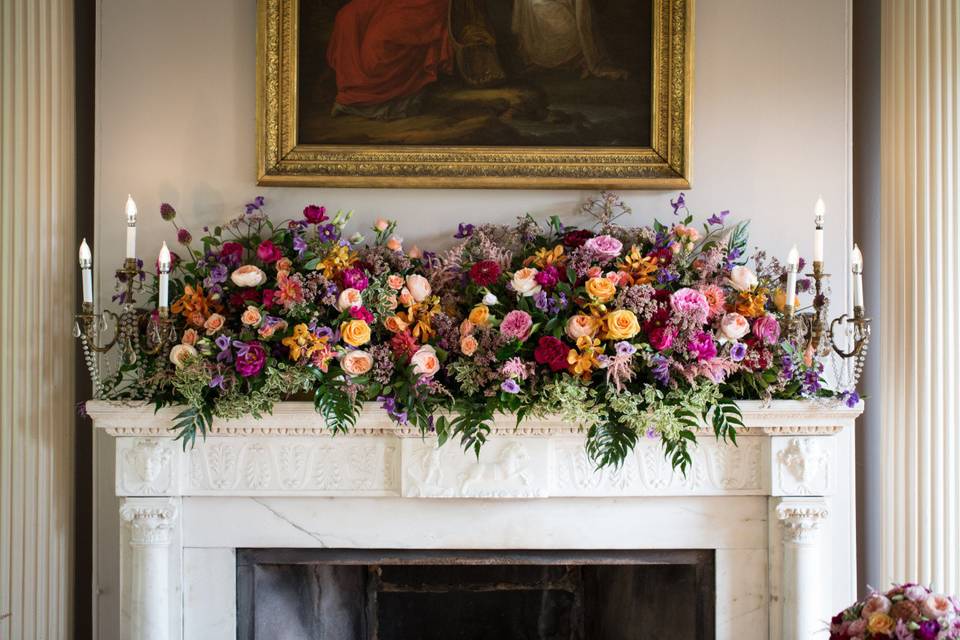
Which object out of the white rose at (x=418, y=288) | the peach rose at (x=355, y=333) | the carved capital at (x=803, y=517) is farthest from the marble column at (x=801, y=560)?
the peach rose at (x=355, y=333)

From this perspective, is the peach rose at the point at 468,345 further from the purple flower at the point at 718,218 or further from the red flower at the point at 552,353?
the purple flower at the point at 718,218

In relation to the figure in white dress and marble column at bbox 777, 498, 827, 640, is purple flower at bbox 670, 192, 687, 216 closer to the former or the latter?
the figure in white dress

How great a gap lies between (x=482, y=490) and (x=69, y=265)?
1586mm

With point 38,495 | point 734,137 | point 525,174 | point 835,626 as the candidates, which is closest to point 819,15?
point 734,137

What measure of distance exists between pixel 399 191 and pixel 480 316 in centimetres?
63

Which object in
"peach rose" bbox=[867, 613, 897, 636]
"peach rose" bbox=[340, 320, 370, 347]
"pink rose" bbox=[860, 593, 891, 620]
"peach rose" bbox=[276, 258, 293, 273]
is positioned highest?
"peach rose" bbox=[276, 258, 293, 273]

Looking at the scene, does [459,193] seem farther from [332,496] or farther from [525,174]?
[332,496]

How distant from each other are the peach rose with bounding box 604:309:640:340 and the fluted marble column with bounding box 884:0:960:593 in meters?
1.04

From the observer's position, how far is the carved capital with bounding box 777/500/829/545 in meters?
2.49

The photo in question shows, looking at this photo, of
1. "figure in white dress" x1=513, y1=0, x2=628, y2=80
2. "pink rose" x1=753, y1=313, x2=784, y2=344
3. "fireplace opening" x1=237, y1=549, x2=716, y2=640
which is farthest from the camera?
"figure in white dress" x1=513, y1=0, x2=628, y2=80

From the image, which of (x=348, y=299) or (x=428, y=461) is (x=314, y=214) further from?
(x=428, y=461)

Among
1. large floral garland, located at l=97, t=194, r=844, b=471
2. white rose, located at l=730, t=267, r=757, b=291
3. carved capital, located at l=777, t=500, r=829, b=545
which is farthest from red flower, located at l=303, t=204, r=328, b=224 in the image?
carved capital, located at l=777, t=500, r=829, b=545

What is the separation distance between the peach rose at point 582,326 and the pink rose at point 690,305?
0.78ft

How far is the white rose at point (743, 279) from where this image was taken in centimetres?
244
